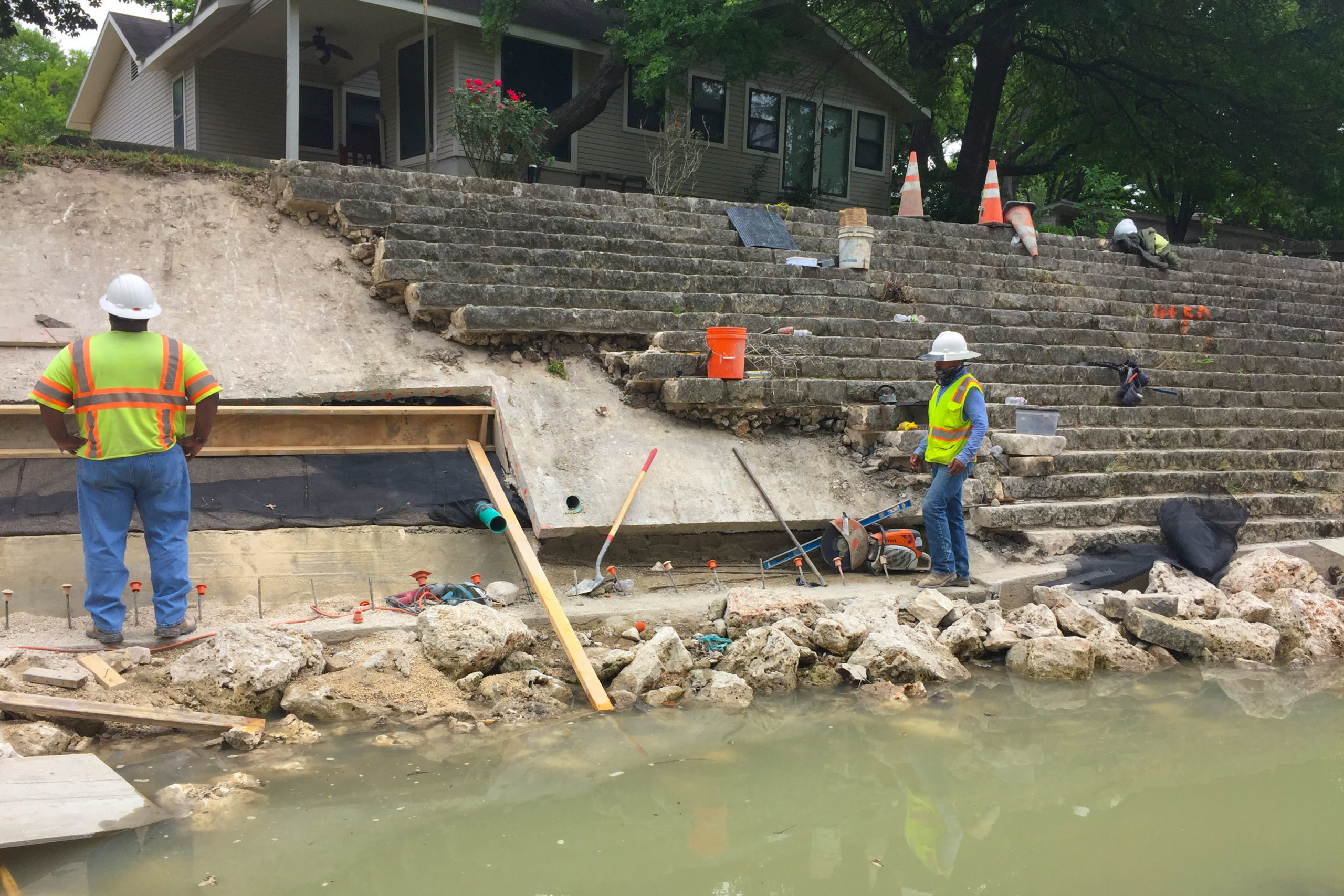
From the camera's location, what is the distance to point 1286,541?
322 inches

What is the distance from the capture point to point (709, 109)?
55.8 ft

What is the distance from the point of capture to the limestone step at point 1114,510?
7.46 meters

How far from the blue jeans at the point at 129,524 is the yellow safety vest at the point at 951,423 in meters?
4.53

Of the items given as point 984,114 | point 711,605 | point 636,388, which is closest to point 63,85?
point 984,114

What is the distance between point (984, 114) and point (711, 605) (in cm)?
1421

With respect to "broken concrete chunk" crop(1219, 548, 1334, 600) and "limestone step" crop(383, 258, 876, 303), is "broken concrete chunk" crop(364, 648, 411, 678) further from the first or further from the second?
"broken concrete chunk" crop(1219, 548, 1334, 600)

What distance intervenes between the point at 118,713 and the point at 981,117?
16.8 m

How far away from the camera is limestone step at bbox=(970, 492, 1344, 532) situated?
7.46 metres

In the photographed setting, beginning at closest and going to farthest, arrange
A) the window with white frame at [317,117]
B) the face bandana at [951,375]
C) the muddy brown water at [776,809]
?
the muddy brown water at [776,809] → the face bandana at [951,375] → the window with white frame at [317,117]

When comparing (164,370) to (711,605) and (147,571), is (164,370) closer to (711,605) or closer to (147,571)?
(147,571)

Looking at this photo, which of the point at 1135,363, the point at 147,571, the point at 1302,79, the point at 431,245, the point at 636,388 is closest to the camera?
the point at 147,571

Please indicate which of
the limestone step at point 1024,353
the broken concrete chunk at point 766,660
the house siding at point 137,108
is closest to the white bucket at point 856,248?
the limestone step at point 1024,353

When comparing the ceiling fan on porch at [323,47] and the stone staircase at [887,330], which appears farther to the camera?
the ceiling fan on porch at [323,47]

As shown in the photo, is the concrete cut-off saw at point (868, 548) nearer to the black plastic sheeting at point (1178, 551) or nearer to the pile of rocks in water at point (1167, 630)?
the pile of rocks in water at point (1167, 630)
